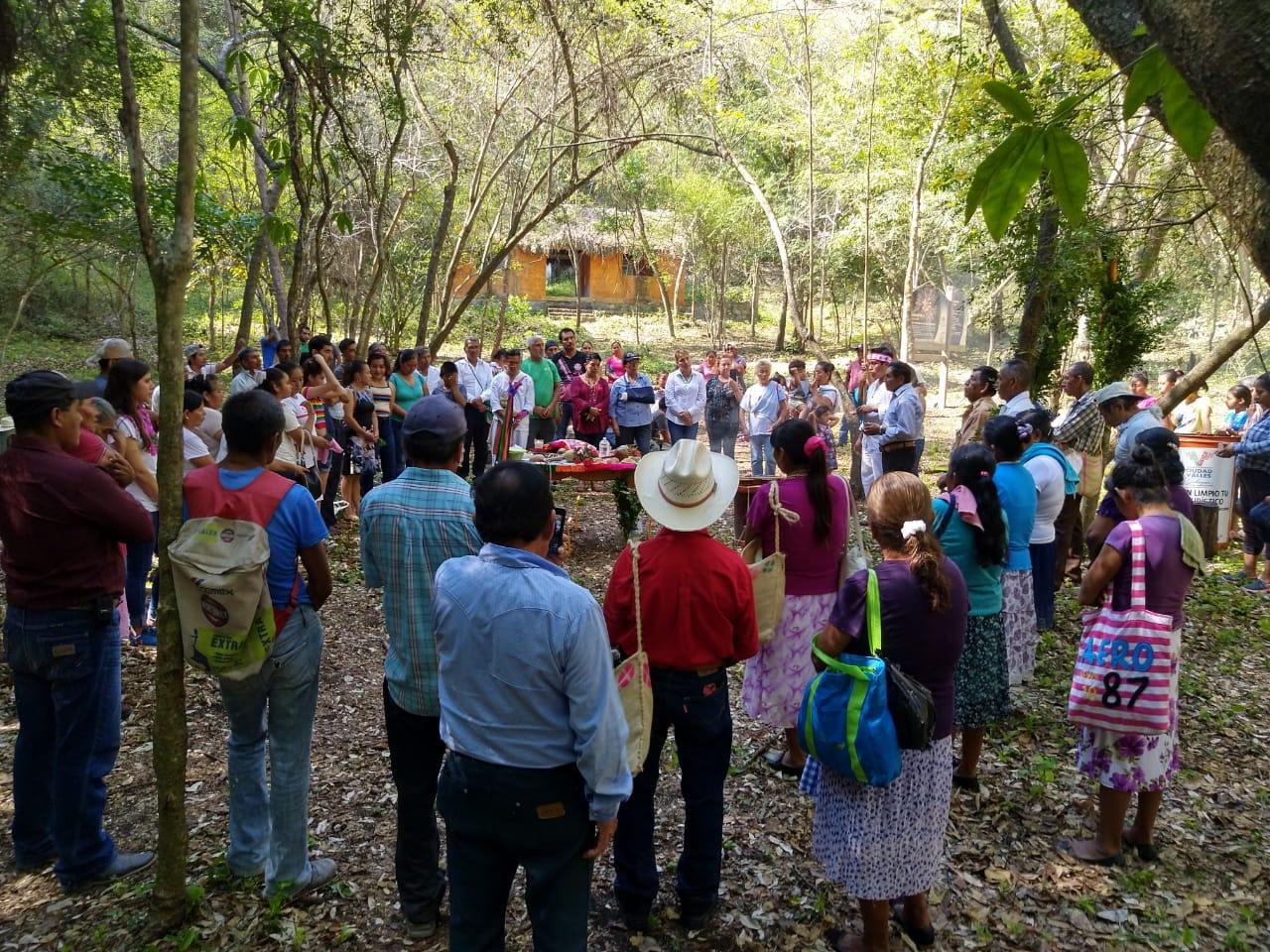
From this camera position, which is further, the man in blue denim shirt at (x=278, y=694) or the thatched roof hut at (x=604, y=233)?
the thatched roof hut at (x=604, y=233)

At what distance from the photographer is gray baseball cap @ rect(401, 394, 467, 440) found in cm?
312

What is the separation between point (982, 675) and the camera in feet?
14.3

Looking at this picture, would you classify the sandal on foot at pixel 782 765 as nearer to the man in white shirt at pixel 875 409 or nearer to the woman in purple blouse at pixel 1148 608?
the woman in purple blouse at pixel 1148 608

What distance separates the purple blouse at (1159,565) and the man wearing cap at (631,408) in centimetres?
801

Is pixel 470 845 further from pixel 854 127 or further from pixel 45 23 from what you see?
pixel 854 127

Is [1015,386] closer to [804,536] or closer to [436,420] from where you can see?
[804,536]

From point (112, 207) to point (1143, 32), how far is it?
41.1 feet

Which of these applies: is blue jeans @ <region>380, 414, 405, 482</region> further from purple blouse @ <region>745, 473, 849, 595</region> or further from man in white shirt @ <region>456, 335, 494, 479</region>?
purple blouse @ <region>745, 473, 849, 595</region>

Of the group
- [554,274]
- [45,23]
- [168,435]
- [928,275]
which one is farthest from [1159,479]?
[554,274]

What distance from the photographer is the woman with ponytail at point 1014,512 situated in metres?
5.18

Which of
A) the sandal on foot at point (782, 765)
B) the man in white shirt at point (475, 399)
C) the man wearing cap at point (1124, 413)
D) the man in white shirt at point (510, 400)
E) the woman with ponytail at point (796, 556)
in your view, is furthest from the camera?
the man in white shirt at point (475, 399)

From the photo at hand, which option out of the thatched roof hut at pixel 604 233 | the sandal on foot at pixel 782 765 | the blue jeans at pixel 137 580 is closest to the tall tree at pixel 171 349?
the sandal on foot at pixel 782 765

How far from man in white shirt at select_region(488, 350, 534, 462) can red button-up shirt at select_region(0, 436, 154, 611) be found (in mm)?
7711

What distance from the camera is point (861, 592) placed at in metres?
3.01
